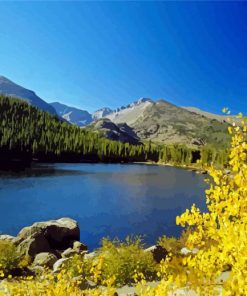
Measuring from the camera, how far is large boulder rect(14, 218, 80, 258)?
29328mm

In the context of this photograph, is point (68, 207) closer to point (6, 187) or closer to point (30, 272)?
point (6, 187)

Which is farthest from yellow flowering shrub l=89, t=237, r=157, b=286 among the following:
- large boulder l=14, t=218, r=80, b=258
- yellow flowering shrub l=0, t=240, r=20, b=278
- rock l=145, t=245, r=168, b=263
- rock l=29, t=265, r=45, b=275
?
large boulder l=14, t=218, r=80, b=258

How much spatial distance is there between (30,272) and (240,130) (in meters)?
19.7

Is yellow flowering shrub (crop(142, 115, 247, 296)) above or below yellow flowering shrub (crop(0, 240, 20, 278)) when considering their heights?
above

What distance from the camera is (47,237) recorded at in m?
34.1

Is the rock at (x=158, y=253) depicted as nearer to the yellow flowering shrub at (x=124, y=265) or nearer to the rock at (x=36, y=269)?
the yellow flowering shrub at (x=124, y=265)

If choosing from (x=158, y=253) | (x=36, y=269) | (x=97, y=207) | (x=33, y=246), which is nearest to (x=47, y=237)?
(x=33, y=246)

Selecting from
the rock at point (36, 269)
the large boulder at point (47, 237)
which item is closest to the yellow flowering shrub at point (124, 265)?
the rock at point (36, 269)

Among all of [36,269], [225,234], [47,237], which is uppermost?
[225,234]

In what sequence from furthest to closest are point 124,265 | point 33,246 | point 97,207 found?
point 97,207
point 33,246
point 124,265

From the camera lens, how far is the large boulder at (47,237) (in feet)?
96.2

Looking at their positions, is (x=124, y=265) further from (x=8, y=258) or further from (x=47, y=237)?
(x=47, y=237)

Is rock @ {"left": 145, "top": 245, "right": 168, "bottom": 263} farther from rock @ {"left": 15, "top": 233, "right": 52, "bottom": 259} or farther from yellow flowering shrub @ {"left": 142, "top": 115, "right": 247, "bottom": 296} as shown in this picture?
yellow flowering shrub @ {"left": 142, "top": 115, "right": 247, "bottom": 296}

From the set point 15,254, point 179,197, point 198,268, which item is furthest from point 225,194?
point 179,197
